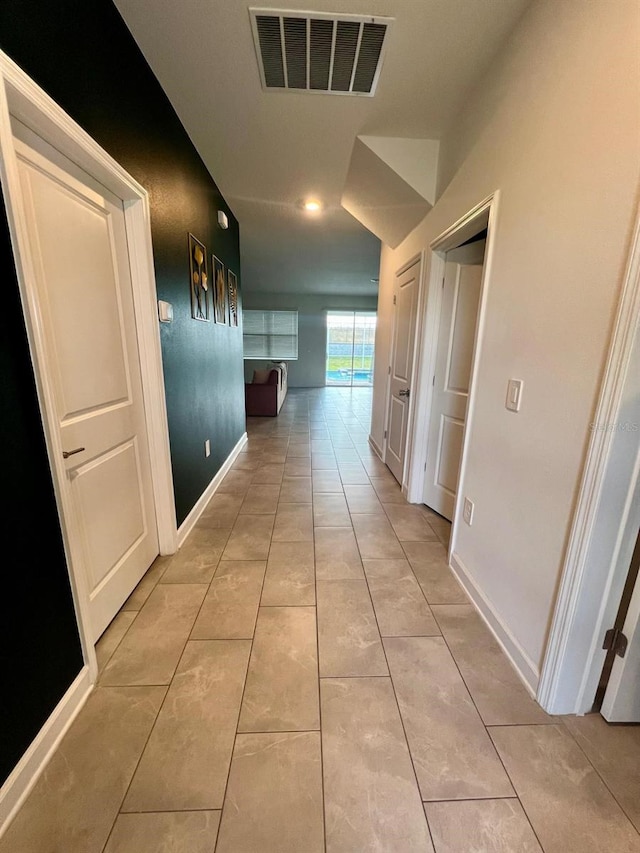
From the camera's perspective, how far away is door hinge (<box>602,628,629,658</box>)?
1116 millimetres

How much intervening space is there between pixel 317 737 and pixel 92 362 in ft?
5.40

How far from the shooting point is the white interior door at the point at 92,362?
45.2 inches

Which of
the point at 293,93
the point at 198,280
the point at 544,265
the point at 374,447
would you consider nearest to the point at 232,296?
the point at 198,280

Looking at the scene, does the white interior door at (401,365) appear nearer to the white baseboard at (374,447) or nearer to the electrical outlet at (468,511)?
the white baseboard at (374,447)

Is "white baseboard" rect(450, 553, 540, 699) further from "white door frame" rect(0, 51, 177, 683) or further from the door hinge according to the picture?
"white door frame" rect(0, 51, 177, 683)

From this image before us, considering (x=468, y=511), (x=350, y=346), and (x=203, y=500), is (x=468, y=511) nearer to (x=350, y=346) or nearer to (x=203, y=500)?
(x=203, y=500)

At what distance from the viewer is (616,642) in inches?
44.6

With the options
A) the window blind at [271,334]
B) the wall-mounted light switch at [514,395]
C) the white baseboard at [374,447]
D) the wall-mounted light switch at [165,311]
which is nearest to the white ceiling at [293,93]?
the wall-mounted light switch at [165,311]

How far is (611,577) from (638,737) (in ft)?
1.96

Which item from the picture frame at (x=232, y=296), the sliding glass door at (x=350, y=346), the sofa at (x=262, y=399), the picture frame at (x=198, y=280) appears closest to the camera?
the picture frame at (x=198, y=280)

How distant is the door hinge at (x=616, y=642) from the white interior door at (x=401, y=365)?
1.92m

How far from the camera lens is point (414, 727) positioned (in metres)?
1.15

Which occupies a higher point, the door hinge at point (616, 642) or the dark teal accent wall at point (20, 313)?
the dark teal accent wall at point (20, 313)

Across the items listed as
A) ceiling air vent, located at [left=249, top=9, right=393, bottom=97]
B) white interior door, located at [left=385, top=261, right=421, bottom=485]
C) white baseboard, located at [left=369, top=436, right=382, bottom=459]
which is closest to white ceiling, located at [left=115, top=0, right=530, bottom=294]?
ceiling air vent, located at [left=249, top=9, right=393, bottom=97]
